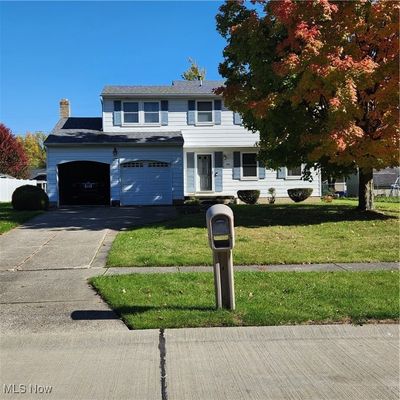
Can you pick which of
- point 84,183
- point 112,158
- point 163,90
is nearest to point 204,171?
point 163,90

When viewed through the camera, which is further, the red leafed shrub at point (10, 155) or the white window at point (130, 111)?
the red leafed shrub at point (10, 155)

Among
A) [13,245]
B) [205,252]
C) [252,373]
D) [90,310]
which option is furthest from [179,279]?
[13,245]

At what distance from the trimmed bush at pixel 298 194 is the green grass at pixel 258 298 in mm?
17347

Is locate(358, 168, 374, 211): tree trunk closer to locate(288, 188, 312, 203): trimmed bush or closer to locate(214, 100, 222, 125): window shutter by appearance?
locate(288, 188, 312, 203): trimmed bush

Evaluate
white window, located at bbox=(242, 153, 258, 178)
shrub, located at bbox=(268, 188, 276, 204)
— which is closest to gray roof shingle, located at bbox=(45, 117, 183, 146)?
white window, located at bbox=(242, 153, 258, 178)

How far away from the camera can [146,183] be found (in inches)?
945

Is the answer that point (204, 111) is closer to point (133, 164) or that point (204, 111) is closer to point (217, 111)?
point (217, 111)

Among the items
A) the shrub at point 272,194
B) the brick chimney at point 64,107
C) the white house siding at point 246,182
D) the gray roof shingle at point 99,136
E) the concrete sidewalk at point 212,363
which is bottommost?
the concrete sidewalk at point 212,363

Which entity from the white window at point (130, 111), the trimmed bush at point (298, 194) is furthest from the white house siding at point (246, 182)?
the white window at point (130, 111)

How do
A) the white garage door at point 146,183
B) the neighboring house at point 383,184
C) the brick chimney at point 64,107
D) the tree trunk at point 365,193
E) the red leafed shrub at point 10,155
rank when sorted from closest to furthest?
the tree trunk at point 365,193 → the white garage door at point 146,183 → the brick chimney at point 64,107 → the neighboring house at point 383,184 → the red leafed shrub at point 10,155

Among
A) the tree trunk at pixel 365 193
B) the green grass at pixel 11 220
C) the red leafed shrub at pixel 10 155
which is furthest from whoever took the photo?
the red leafed shrub at pixel 10 155

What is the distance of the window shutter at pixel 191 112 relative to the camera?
2523 centimetres

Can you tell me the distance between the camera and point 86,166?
25562 millimetres

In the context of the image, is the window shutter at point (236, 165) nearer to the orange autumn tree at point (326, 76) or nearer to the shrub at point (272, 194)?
the shrub at point (272, 194)
